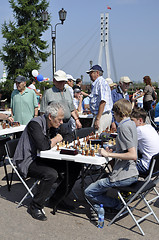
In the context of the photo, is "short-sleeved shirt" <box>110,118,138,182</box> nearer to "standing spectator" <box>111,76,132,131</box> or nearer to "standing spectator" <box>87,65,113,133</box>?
"standing spectator" <box>87,65,113,133</box>

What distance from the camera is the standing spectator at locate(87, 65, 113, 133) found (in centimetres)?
475

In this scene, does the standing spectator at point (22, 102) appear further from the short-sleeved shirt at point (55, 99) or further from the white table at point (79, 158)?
the white table at point (79, 158)

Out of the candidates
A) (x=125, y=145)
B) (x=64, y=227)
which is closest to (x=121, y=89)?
(x=125, y=145)

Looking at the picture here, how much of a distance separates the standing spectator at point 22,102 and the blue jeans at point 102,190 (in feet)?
8.96

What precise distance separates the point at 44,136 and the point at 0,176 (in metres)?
2.09

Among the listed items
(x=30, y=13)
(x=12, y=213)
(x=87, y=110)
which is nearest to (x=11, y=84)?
(x=30, y=13)

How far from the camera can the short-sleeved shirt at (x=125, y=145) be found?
3016 millimetres

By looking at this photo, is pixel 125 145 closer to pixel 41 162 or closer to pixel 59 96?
pixel 41 162

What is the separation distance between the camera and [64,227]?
326cm

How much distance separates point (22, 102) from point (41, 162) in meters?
2.25

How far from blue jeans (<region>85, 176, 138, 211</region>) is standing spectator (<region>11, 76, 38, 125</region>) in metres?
2.73

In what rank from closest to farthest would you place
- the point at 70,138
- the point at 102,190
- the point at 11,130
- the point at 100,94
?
the point at 102,190 → the point at 70,138 → the point at 100,94 → the point at 11,130

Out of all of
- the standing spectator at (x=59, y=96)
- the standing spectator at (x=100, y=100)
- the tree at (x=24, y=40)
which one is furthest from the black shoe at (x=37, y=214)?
the tree at (x=24, y=40)

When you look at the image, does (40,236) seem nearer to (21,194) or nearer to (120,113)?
(21,194)
